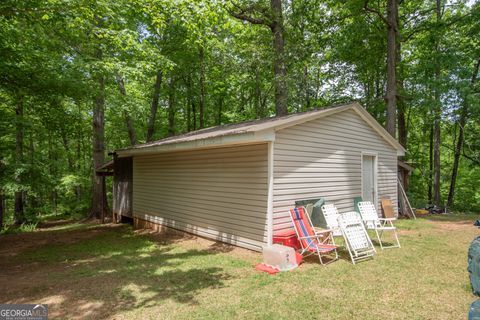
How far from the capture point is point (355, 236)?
Result: 17.1 ft

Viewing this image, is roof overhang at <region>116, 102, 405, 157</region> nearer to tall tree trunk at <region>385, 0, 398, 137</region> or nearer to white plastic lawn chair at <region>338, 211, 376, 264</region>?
white plastic lawn chair at <region>338, 211, 376, 264</region>

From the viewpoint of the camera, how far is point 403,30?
15.1 m

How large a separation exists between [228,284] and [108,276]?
2.10 metres

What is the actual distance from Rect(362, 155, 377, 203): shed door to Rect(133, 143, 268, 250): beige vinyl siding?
14.3 feet

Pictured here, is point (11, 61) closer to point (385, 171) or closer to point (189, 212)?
point (189, 212)

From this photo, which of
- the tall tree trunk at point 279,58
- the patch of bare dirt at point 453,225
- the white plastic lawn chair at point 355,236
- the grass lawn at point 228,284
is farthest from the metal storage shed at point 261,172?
the tall tree trunk at point 279,58

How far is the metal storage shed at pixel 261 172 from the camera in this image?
560cm

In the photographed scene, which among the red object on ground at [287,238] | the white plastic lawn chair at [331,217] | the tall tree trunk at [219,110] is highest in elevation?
the tall tree trunk at [219,110]

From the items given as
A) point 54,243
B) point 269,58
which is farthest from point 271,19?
point 54,243

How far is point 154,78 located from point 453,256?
16.4 meters

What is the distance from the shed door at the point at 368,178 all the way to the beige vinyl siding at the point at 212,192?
14.3 ft

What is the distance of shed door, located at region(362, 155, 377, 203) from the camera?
850cm

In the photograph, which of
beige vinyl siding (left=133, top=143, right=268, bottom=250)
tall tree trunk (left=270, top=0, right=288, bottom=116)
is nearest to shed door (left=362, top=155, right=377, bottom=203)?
tall tree trunk (left=270, top=0, right=288, bottom=116)
